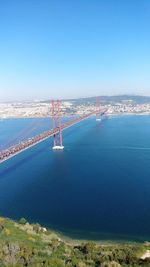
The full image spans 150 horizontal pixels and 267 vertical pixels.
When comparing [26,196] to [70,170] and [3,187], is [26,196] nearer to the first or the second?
[3,187]

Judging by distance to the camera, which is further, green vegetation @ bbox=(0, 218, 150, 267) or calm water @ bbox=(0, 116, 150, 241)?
calm water @ bbox=(0, 116, 150, 241)

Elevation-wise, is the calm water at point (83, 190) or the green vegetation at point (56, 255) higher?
the green vegetation at point (56, 255)

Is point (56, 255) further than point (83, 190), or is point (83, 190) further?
point (83, 190)

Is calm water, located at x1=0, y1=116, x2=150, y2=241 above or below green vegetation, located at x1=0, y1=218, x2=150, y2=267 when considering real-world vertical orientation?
below

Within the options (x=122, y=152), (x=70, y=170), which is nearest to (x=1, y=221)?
(x=70, y=170)

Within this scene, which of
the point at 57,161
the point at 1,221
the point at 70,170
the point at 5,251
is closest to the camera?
the point at 5,251

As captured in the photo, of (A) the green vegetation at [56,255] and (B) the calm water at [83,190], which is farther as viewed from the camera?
(B) the calm water at [83,190]

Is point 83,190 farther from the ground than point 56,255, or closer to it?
closer to it

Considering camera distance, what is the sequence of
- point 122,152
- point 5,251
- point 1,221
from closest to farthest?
point 5,251
point 1,221
point 122,152
